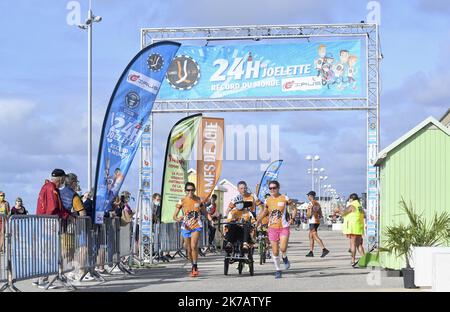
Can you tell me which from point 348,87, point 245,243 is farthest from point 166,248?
point 348,87

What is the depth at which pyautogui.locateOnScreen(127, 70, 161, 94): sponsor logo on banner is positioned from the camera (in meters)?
19.0

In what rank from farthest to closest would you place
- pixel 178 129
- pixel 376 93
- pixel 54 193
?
pixel 376 93 < pixel 178 129 < pixel 54 193

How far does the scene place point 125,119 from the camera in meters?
A: 18.7

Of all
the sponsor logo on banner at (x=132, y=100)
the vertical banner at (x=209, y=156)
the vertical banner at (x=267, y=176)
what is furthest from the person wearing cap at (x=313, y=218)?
the vertical banner at (x=267, y=176)

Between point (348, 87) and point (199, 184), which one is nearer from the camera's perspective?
point (199, 184)

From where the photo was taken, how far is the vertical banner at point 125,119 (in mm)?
18125

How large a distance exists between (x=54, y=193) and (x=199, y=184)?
1115 cm

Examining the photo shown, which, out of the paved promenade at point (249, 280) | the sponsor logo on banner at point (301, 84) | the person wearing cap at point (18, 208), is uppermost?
the sponsor logo on banner at point (301, 84)

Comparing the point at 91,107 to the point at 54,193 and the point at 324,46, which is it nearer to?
the point at 324,46

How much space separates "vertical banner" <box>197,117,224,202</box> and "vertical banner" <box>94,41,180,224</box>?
745 centimetres

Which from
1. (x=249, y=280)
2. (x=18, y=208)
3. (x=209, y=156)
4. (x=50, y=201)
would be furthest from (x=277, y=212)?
(x=18, y=208)

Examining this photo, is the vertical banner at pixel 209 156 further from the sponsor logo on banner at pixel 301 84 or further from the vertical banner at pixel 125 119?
the vertical banner at pixel 125 119

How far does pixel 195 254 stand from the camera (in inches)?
727

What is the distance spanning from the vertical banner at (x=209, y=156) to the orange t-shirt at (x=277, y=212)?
852 cm
